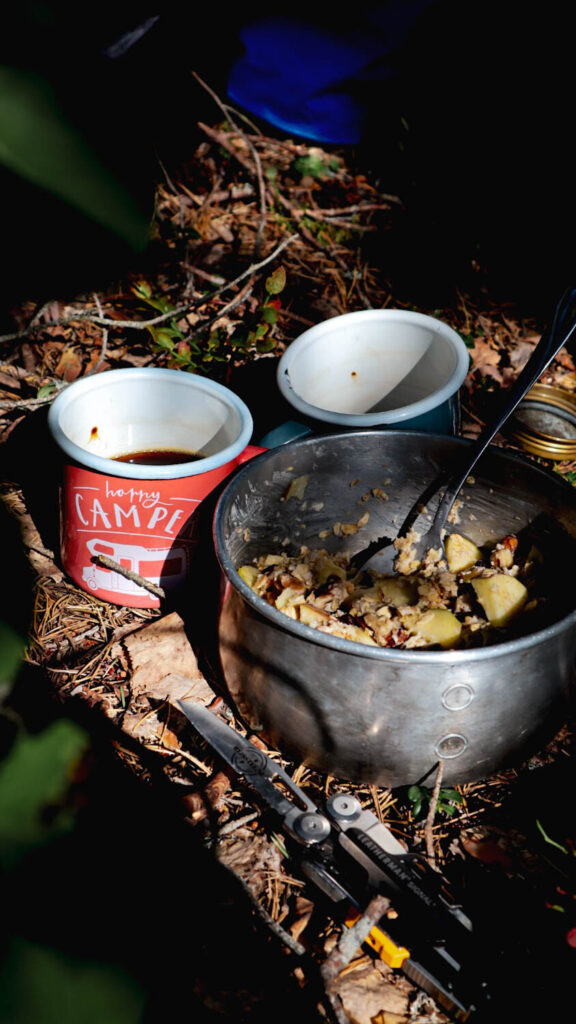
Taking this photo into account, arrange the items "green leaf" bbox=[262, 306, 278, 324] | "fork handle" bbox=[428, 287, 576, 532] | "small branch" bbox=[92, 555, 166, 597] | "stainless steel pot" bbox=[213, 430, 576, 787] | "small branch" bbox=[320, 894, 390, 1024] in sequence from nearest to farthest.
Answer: "small branch" bbox=[320, 894, 390, 1024] < "stainless steel pot" bbox=[213, 430, 576, 787] < "fork handle" bbox=[428, 287, 576, 532] < "small branch" bbox=[92, 555, 166, 597] < "green leaf" bbox=[262, 306, 278, 324]

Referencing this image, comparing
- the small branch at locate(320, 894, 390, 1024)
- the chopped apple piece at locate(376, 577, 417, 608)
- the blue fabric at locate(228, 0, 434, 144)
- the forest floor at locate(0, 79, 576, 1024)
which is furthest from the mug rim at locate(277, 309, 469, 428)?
the blue fabric at locate(228, 0, 434, 144)

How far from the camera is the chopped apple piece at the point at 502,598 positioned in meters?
1.65

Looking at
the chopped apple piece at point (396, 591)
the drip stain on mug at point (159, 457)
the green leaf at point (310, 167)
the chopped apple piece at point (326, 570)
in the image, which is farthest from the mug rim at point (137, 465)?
the green leaf at point (310, 167)

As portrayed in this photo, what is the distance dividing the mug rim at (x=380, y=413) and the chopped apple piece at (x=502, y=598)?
1.58 feet

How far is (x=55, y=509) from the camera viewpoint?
2123 millimetres

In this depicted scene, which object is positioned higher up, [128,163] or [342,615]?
[128,163]

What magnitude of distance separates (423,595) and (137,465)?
72 cm

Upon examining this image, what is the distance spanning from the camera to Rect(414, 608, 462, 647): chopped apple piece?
1.60 m

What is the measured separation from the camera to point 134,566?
181cm

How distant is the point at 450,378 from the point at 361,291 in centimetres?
101

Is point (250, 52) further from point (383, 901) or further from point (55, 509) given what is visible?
point (383, 901)

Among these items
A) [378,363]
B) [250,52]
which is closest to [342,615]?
[378,363]

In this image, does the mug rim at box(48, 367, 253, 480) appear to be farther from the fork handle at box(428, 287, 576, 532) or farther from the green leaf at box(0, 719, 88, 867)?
the green leaf at box(0, 719, 88, 867)

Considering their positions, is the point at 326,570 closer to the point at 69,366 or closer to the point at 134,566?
the point at 134,566
